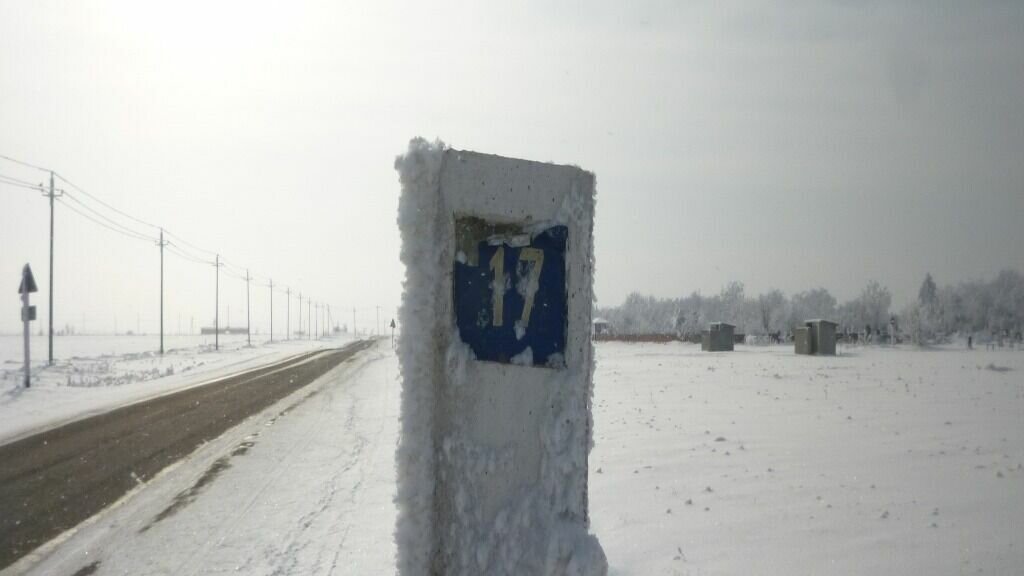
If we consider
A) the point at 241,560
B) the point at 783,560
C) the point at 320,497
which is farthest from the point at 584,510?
the point at 320,497

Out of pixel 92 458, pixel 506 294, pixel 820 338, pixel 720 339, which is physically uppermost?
pixel 506 294

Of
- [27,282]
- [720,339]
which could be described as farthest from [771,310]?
[27,282]

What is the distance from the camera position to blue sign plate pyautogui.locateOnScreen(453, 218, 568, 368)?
1.60 meters

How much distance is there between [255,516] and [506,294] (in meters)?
4.98

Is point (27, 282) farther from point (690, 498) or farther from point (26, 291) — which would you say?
point (690, 498)

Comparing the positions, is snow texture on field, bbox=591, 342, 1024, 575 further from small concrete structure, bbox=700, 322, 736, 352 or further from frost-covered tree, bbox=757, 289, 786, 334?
frost-covered tree, bbox=757, 289, 786, 334

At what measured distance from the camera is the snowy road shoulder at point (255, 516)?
4500 millimetres

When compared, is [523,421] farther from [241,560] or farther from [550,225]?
[241,560]

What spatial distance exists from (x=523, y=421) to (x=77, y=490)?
287 inches

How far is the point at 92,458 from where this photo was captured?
8469 millimetres

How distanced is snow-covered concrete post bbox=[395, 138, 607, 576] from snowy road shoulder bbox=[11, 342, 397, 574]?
9.90ft

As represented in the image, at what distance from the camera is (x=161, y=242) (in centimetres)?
4819

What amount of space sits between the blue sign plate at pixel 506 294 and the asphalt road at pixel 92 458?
520 centimetres

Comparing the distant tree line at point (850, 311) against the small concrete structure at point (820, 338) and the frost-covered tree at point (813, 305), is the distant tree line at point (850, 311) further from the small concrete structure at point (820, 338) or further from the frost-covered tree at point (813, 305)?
the small concrete structure at point (820, 338)
